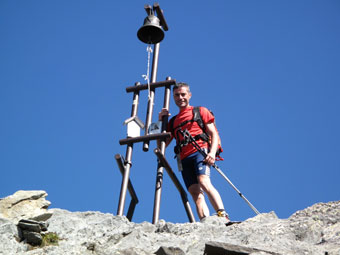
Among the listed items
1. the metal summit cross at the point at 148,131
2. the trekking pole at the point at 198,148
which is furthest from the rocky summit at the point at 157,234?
the trekking pole at the point at 198,148

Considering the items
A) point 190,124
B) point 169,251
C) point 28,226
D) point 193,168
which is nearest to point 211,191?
point 193,168

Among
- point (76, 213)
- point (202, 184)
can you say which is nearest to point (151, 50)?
point (202, 184)

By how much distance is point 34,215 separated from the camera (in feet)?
23.2

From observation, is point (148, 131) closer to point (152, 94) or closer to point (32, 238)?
point (152, 94)

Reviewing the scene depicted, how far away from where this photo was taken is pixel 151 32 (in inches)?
466

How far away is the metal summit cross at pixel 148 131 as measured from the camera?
9680mm

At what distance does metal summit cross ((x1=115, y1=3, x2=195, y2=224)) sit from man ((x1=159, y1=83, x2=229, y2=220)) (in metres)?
0.29

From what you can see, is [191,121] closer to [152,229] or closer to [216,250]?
[152,229]

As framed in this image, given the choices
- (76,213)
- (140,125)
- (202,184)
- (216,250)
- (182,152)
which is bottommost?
(216,250)

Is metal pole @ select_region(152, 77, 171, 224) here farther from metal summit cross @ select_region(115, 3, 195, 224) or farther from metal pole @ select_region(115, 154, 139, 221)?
metal pole @ select_region(115, 154, 139, 221)

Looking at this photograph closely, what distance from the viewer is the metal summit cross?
9680 millimetres

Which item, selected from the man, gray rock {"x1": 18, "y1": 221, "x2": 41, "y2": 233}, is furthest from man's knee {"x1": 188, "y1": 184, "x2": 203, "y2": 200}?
Answer: gray rock {"x1": 18, "y1": 221, "x2": 41, "y2": 233}

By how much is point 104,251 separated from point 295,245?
232 cm

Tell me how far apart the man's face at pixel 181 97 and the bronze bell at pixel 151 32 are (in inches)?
75.0
